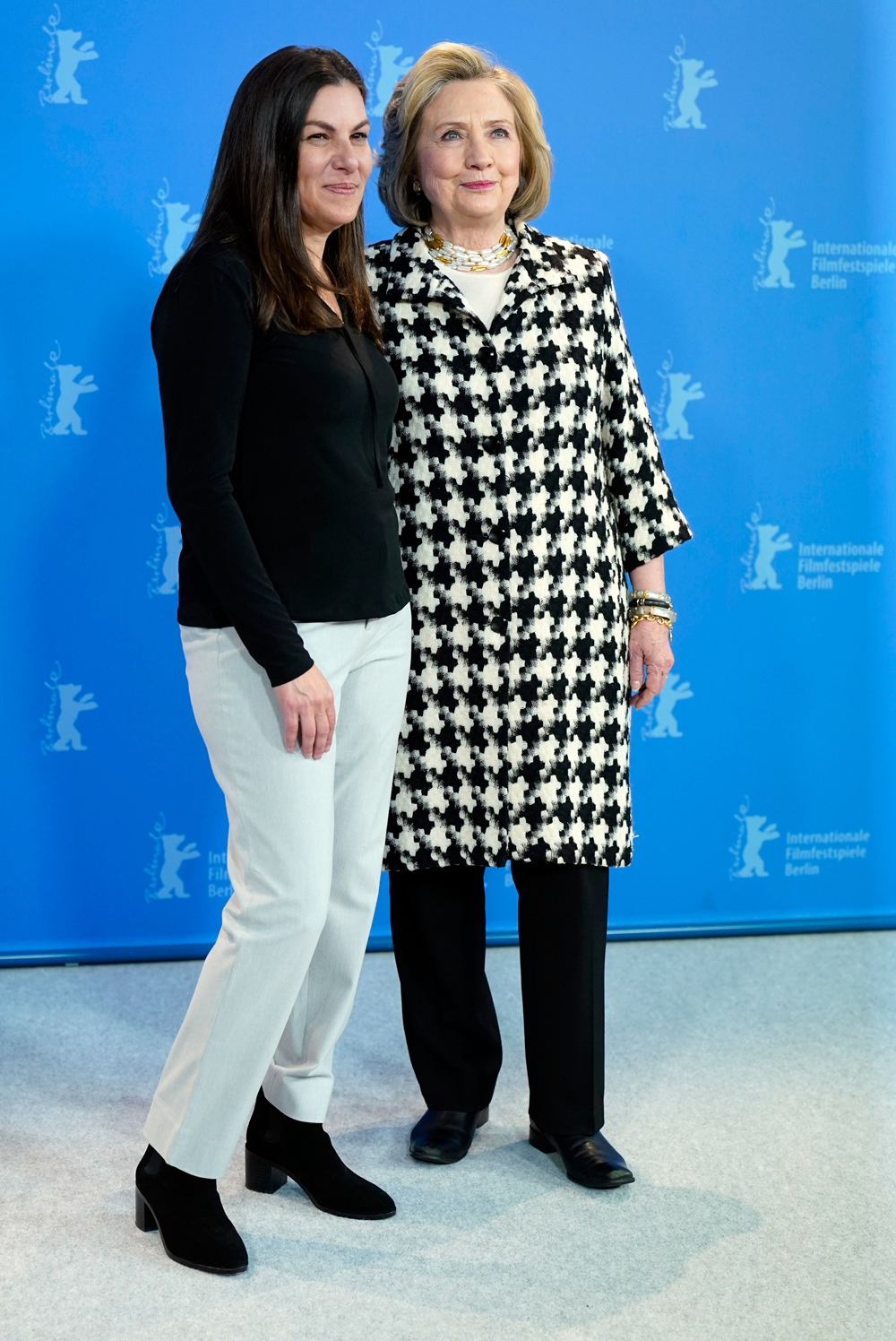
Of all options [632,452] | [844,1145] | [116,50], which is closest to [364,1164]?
[844,1145]

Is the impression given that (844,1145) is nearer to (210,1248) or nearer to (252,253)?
(210,1248)

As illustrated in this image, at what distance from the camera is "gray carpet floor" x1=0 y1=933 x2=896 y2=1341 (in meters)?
1.42

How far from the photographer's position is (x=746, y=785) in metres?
2.81

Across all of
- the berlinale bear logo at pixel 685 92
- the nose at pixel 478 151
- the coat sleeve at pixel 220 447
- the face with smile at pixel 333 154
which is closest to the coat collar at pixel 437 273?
the nose at pixel 478 151

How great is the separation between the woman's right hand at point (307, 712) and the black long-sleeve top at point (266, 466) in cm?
2

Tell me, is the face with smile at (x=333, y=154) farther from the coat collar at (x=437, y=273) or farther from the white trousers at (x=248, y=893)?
the white trousers at (x=248, y=893)

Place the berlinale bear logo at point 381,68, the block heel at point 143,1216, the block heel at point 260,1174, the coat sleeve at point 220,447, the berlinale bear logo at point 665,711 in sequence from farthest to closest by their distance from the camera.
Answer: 1. the berlinale bear logo at point 665,711
2. the berlinale bear logo at point 381,68
3. the block heel at point 260,1174
4. the block heel at point 143,1216
5. the coat sleeve at point 220,447

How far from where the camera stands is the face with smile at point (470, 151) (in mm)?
1723

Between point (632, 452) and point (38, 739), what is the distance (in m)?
1.41

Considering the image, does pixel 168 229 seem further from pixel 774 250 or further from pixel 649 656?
pixel 649 656

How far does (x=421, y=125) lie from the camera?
5.78 ft

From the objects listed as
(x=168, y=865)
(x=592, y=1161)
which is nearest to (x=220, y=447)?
(x=592, y=1161)

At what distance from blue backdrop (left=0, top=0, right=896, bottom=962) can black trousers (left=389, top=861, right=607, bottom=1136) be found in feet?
2.96

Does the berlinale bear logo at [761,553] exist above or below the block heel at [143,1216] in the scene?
above
